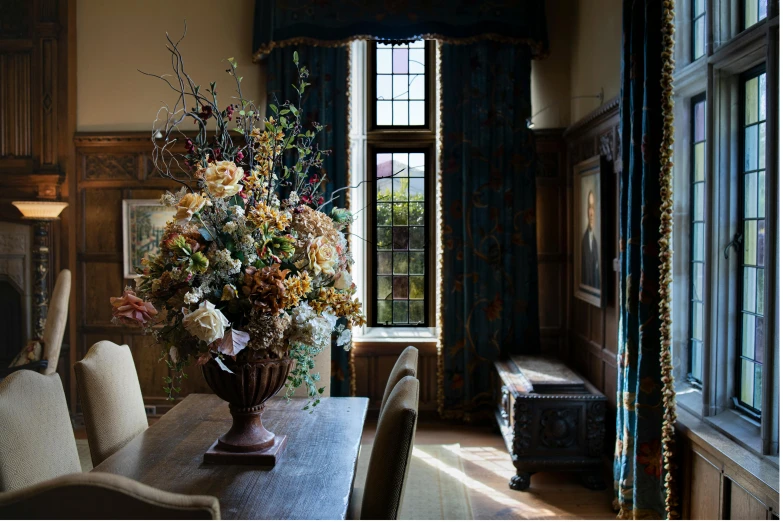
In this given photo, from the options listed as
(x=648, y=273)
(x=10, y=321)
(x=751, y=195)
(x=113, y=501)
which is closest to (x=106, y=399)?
A: (x=113, y=501)

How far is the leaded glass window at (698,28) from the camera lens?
327 cm

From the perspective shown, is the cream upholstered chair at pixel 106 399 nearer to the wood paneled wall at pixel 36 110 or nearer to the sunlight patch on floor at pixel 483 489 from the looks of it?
the sunlight patch on floor at pixel 483 489

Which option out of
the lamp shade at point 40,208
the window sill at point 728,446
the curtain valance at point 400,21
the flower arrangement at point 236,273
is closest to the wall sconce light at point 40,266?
the lamp shade at point 40,208

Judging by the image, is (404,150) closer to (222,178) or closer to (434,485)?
(434,485)

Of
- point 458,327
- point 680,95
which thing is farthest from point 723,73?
point 458,327

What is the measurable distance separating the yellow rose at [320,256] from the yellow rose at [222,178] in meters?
0.30

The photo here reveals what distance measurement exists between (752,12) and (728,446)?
1768 millimetres

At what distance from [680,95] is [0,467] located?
324 centimetres

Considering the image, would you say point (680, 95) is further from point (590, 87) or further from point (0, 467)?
point (0, 467)

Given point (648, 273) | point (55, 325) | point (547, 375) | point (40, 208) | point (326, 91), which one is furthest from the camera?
point (326, 91)

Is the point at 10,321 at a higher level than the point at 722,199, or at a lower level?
lower

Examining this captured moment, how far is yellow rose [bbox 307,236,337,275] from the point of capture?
211 centimetres

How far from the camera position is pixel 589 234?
179 inches

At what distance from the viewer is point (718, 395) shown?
3021 millimetres
